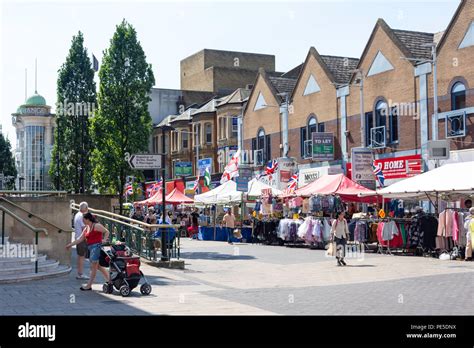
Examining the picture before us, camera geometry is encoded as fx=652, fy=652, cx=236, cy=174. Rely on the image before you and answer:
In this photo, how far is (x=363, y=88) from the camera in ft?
109

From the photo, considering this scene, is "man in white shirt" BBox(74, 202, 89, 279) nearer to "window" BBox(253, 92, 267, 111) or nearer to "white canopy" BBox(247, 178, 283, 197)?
"white canopy" BBox(247, 178, 283, 197)

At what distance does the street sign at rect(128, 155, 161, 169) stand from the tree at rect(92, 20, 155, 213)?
930cm

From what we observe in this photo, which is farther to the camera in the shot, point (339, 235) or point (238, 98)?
point (238, 98)

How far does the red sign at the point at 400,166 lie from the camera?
2941cm

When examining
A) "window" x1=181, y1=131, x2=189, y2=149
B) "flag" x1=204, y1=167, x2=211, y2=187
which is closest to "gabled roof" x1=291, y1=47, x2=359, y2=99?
"flag" x1=204, y1=167, x2=211, y2=187

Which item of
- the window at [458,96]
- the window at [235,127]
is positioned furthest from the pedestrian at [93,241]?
the window at [235,127]

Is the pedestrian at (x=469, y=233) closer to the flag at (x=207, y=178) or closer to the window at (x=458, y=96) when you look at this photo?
the window at (x=458, y=96)

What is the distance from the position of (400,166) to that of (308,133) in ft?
28.5

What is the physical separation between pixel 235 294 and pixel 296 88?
27990mm

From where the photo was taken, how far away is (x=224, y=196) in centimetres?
3334

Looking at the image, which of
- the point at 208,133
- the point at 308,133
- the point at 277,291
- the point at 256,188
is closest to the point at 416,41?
the point at 308,133

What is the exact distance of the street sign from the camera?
17531mm

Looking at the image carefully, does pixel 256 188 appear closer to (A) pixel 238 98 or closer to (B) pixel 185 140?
(A) pixel 238 98

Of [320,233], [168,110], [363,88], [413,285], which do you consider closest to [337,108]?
[363,88]
